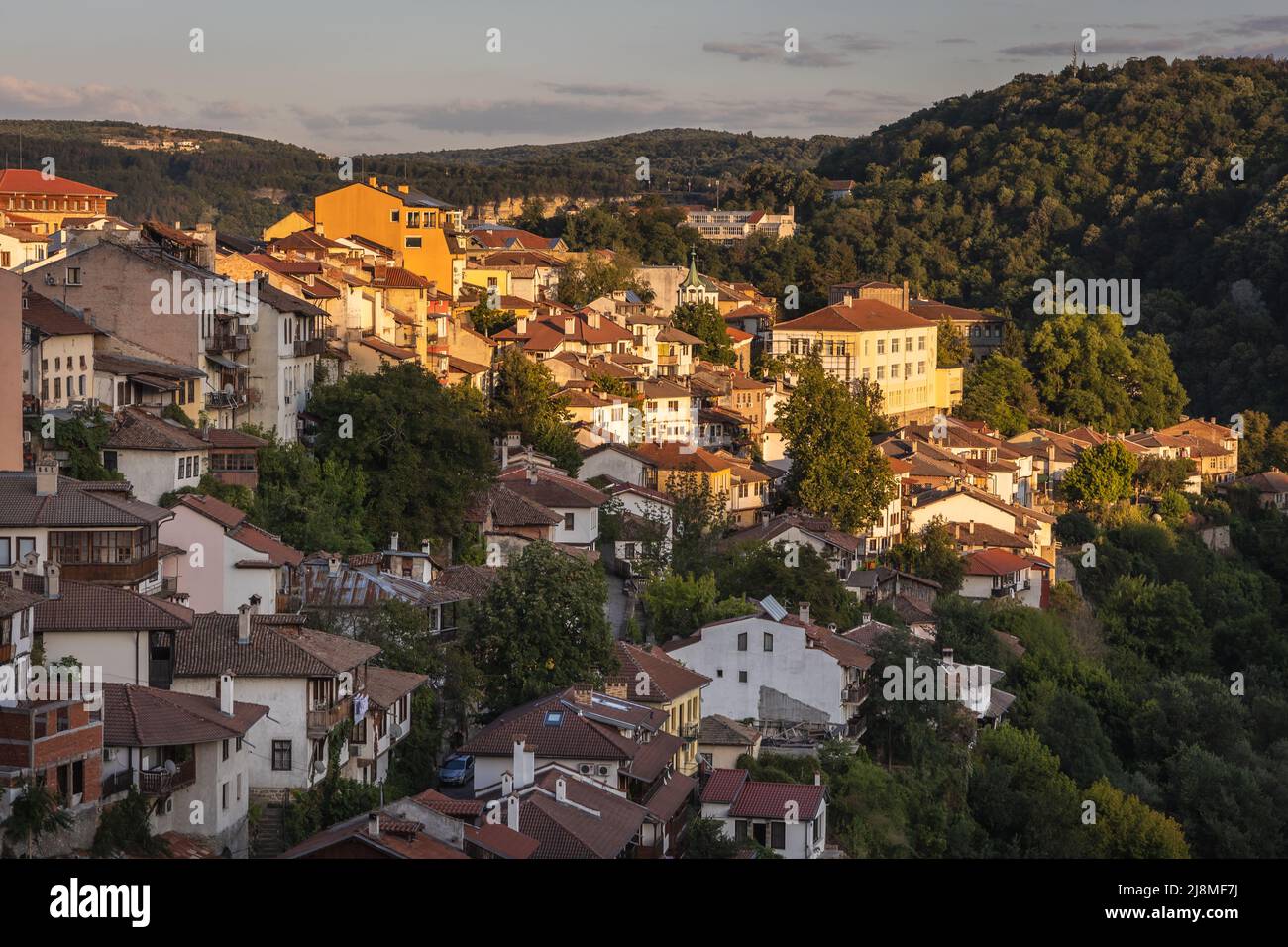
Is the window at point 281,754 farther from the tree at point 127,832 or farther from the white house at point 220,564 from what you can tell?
the white house at point 220,564

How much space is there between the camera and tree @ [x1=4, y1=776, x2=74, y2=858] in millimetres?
17483

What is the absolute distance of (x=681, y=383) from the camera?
5984cm

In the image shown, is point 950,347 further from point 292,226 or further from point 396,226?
point 292,226

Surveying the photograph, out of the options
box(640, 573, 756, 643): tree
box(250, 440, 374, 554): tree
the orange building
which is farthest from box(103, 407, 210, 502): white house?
the orange building

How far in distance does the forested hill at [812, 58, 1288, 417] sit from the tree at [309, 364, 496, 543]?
52766mm

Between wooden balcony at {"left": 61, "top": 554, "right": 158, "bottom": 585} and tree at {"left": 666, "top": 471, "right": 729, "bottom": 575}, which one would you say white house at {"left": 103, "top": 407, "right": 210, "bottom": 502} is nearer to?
wooden balcony at {"left": 61, "top": 554, "right": 158, "bottom": 585}

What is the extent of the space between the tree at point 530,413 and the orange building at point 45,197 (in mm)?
20287

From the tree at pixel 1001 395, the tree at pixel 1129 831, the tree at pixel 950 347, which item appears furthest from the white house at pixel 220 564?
the tree at pixel 950 347

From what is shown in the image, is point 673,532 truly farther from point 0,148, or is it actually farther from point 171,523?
point 0,148

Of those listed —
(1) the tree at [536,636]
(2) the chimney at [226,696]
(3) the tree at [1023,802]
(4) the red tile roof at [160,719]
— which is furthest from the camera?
(3) the tree at [1023,802]

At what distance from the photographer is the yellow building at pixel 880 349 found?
228 feet

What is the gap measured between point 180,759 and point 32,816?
11.5 feet
